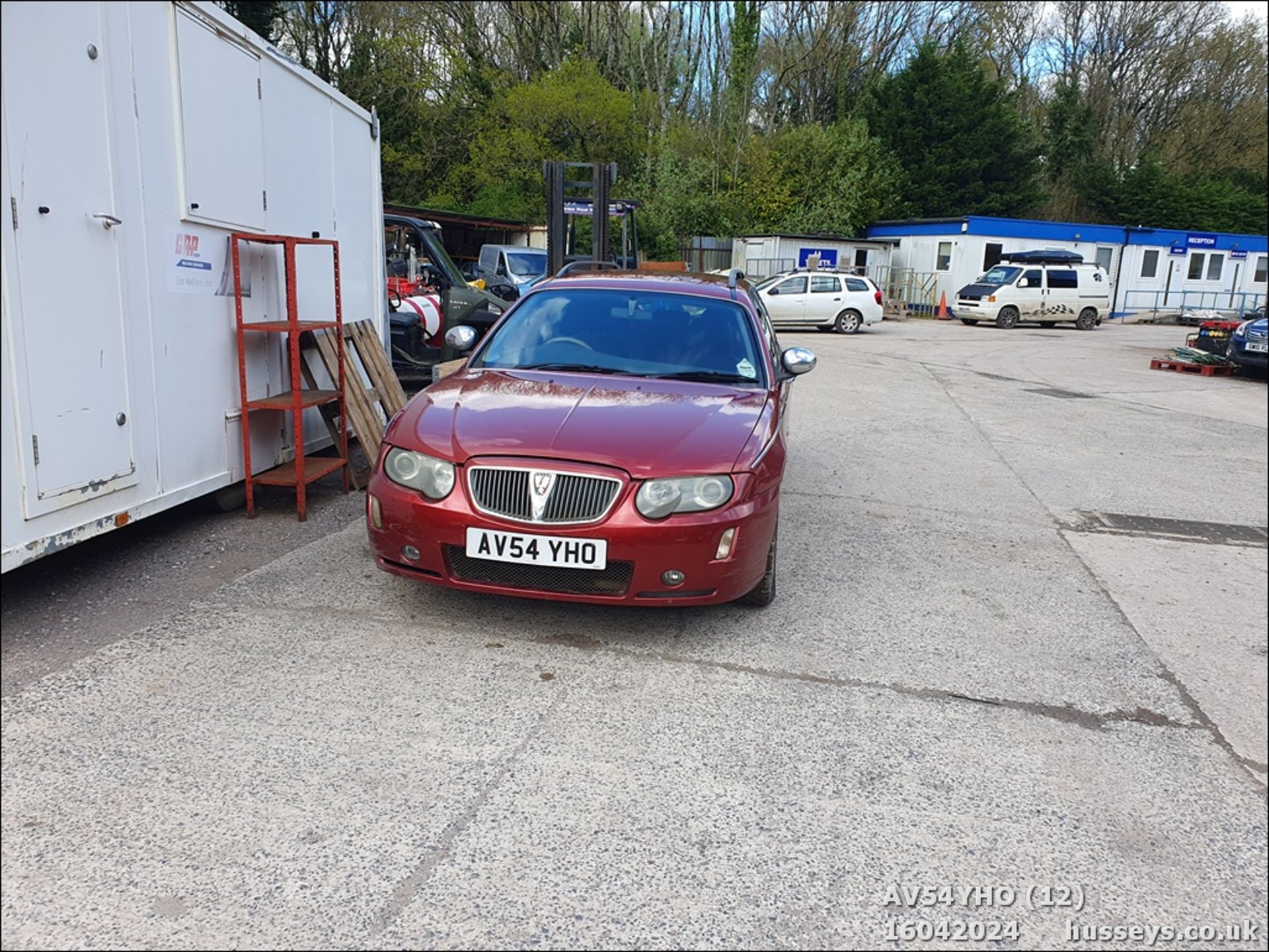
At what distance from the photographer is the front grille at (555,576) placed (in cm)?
377

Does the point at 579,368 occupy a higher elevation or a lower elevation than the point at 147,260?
lower

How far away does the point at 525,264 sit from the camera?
21.9 m

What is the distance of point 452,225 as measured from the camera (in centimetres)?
3033

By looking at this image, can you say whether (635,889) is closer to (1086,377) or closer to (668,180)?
(1086,377)

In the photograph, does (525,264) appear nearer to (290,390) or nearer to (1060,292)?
(290,390)

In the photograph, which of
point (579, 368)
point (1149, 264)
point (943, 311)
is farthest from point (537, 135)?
→ point (579, 368)

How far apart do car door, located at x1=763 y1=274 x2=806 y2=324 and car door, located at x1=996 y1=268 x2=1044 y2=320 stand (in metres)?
7.95

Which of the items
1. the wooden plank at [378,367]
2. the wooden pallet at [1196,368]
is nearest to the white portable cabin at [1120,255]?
the wooden pallet at [1196,368]

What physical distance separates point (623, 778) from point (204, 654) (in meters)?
1.85

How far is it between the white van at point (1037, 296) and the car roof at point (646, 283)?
25597mm

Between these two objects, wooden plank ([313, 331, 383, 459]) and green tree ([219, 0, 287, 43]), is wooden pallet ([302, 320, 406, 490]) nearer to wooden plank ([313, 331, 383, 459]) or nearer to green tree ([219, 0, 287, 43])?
wooden plank ([313, 331, 383, 459])

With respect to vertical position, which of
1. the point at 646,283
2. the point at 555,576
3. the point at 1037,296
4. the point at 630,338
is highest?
the point at 1037,296

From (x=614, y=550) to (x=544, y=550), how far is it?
28 cm

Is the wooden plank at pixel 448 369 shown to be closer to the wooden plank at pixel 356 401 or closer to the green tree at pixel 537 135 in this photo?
the wooden plank at pixel 356 401
